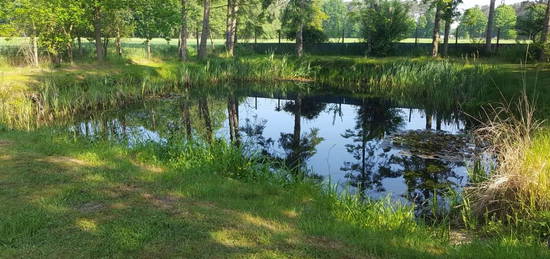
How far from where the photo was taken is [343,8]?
101 metres

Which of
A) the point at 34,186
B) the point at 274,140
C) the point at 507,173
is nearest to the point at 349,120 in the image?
the point at 274,140

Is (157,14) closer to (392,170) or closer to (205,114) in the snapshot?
(205,114)

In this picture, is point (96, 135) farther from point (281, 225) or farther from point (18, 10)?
point (18, 10)

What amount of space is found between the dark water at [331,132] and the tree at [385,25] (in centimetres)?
854

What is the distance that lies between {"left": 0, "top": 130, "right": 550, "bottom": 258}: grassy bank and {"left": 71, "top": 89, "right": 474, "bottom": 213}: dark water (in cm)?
130

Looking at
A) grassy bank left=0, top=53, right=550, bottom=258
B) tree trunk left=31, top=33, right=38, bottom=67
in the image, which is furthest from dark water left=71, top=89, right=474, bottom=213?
tree trunk left=31, top=33, right=38, bottom=67

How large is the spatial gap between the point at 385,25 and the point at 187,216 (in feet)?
69.9

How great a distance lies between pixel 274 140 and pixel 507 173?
5.82 meters

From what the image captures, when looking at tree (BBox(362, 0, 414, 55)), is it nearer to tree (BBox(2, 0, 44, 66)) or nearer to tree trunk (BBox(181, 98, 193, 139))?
tree trunk (BBox(181, 98, 193, 139))

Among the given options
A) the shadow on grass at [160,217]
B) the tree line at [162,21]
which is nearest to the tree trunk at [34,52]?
the tree line at [162,21]

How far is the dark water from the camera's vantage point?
702cm

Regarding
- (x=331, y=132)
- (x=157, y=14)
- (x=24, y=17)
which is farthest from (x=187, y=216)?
(x=157, y=14)

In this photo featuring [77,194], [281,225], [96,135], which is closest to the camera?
[281,225]

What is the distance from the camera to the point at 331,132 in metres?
11.0
